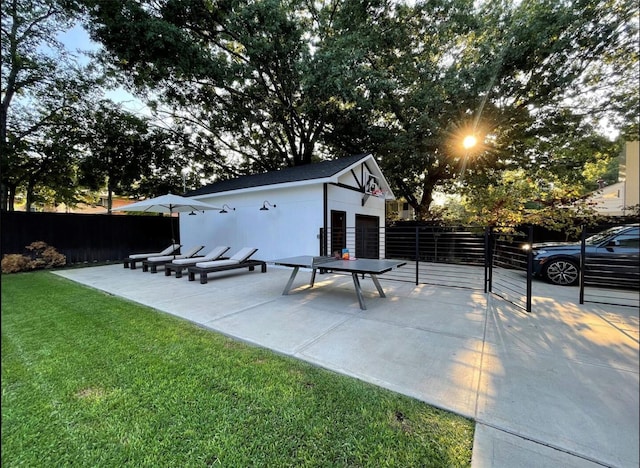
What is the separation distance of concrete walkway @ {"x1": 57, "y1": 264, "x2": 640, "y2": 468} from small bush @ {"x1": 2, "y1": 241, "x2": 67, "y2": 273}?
401 centimetres

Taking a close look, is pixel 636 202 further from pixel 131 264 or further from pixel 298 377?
pixel 131 264

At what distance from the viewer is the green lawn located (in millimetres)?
1773

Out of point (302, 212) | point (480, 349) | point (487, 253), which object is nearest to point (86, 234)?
point (302, 212)

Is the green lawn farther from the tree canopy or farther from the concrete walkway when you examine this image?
the tree canopy

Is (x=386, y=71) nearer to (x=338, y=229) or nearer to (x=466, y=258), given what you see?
(x=338, y=229)

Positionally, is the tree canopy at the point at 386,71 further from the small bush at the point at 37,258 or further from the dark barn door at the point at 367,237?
the small bush at the point at 37,258

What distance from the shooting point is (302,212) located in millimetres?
8867

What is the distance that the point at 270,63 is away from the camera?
11219 millimetres

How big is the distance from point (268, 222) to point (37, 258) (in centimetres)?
745

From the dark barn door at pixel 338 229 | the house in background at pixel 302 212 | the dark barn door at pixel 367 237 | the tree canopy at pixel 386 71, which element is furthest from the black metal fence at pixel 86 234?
the dark barn door at pixel 367 237

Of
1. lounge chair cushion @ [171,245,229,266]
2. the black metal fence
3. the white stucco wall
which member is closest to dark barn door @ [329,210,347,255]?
the white stucco wall

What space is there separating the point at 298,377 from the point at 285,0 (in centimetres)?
1297

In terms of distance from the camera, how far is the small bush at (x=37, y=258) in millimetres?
8205

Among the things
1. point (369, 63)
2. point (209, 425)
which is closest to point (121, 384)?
point (209, 425)
